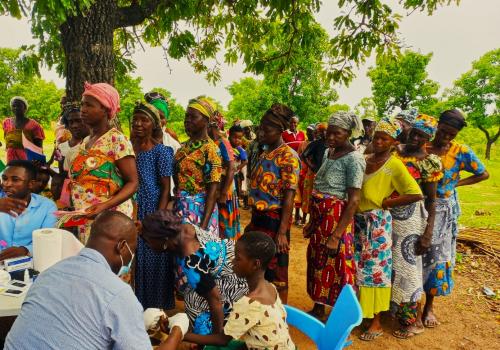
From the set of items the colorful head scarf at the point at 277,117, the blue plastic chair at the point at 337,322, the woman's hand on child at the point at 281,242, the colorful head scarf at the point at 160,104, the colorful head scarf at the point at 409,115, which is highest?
the colorful head scarf at the point at 160,104

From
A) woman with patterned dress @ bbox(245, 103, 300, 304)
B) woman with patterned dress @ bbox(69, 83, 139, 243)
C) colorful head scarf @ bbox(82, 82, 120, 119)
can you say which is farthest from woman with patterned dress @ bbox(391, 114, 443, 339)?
colorful head scarf @ bbox(82, 82, 120, 119)

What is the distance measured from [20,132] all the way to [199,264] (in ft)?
15.5

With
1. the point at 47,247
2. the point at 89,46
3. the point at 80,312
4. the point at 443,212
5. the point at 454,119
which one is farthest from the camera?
the point at 89,46

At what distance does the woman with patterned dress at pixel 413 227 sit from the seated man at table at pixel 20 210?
9.17 feet

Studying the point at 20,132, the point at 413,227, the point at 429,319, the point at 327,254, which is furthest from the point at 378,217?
the point at 20,132

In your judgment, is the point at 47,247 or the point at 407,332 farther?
the point at 407,332

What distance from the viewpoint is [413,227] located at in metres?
3.37

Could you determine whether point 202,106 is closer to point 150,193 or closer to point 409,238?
point 150,193

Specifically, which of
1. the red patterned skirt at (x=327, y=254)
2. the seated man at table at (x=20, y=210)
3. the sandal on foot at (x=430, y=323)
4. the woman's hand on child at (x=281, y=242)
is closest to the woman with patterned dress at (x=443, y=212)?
the sandal on foot at (x=430, y=323)

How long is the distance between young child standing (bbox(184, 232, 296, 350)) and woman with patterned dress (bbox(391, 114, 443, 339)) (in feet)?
5.85

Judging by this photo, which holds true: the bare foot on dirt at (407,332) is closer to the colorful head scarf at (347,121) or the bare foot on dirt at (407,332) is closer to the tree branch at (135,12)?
the colorful head scarf at (347,121)

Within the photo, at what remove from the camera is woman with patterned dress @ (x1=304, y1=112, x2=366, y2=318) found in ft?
10.1

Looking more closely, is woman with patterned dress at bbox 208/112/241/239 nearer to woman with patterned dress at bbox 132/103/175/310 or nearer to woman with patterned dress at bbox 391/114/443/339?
woman with patterned dress at bbox 132/103/175/310

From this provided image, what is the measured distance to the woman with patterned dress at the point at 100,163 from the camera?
249 centimetres
